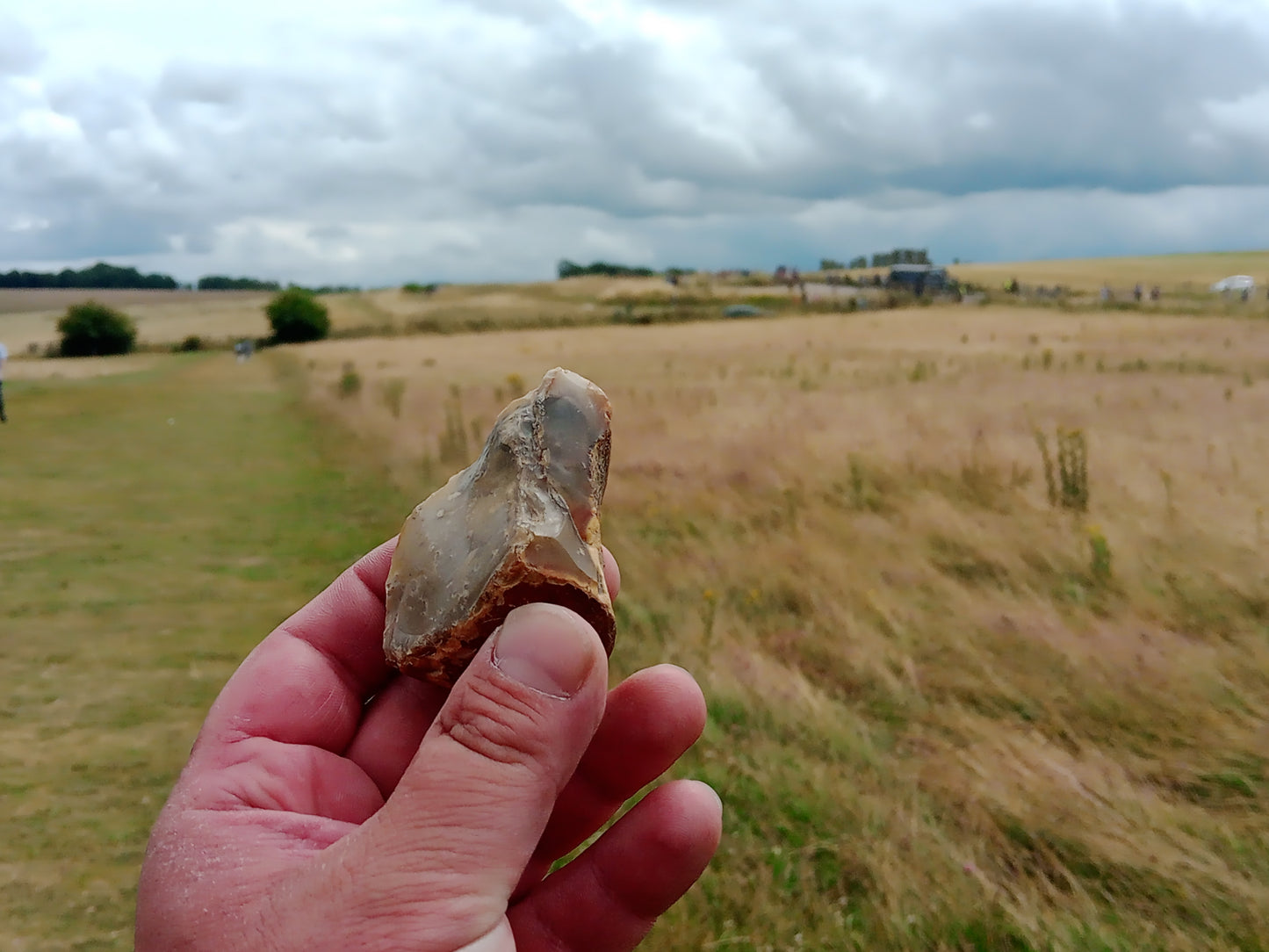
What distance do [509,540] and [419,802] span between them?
642 millimetres

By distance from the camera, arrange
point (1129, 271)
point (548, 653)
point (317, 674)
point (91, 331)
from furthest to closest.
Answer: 1. point (91, 331)
2. point (1129, 271)
3. point (317, 674)
4. point (548, 653)

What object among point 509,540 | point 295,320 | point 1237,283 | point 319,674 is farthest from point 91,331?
point 509,540

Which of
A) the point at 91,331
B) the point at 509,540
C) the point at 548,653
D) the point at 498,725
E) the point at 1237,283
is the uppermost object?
the point at 91,331

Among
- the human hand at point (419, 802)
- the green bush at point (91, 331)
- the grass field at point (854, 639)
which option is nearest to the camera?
the human hand at point (419, 802)

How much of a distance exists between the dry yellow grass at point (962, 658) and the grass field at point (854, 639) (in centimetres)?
2

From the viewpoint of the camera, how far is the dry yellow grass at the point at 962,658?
10.6 ft

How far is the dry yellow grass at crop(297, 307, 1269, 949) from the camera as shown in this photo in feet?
10.6

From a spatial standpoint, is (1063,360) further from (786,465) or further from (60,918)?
(60,918)

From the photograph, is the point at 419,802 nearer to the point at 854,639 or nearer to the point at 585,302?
the point at 854,639

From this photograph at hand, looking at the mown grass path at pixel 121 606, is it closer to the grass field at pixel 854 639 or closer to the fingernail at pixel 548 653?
the grass field at pixel 854 639

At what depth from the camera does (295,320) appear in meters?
58.5

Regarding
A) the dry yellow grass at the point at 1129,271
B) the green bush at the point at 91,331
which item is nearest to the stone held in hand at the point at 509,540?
the dry yellow grass at the point at 1129,271

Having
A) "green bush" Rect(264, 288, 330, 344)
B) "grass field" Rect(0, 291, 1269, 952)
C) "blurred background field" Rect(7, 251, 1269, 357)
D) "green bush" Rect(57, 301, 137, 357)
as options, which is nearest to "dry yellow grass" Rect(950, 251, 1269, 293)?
"blurred background field" Rect(7, 251, 1269, 357)

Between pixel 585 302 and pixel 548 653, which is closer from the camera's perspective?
pixel 548 653
